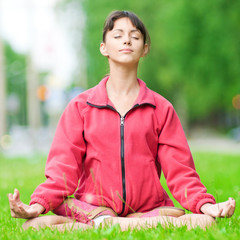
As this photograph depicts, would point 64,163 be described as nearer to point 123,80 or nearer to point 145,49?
point 123,80

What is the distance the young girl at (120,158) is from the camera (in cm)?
385

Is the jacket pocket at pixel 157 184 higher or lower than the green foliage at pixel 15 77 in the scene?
→ higher

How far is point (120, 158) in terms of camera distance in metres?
3.98

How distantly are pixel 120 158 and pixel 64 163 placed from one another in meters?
0.44

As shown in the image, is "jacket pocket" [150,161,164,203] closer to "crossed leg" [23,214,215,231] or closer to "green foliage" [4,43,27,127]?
"crossed leg" [23,214,215,231]

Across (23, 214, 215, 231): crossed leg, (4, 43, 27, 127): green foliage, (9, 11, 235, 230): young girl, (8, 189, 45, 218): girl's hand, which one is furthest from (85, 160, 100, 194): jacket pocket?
(4, 43, 27, 127): green foliage

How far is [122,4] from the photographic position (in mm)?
34938

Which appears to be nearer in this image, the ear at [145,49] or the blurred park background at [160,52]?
the ear at [145,49]

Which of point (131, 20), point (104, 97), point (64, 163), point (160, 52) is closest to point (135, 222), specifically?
point (64, 163)

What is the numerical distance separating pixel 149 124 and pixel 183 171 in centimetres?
45

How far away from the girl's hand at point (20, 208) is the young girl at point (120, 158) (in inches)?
0.5

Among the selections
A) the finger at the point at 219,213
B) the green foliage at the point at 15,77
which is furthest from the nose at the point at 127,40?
the green foliage at the point at 15,77

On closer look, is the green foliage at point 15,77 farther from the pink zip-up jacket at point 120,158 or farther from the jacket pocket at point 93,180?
the jacket pocket at point 93,180

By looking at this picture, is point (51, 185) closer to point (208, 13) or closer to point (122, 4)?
point (208, 13)
